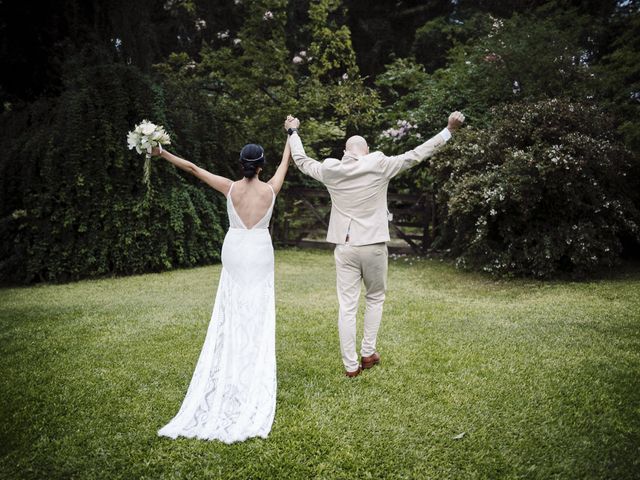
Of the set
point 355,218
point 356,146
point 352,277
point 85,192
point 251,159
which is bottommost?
point 352,277

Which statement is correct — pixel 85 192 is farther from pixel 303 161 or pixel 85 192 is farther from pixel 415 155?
pixel 415 155

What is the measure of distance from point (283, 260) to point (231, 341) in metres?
8.33

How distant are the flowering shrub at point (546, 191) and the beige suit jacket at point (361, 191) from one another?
424 cm

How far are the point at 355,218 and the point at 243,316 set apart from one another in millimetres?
1362

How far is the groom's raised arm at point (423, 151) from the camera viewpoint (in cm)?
398

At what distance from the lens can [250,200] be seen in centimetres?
389

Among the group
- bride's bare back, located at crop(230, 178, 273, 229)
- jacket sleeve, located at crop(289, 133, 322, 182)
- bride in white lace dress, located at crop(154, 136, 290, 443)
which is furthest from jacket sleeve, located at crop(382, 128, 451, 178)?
bride's bare back, located at crop(230, 178, 273, 229)

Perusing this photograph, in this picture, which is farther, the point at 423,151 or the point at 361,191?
the point at 361,191

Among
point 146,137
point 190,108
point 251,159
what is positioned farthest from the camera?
point 190,108

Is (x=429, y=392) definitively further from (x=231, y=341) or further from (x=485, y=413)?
(x=231, y=341)

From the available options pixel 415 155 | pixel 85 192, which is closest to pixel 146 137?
pixel 415 155

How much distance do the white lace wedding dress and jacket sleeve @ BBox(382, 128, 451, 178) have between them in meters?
1.22

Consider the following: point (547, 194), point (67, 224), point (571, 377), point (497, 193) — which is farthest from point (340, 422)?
point (67, 224)

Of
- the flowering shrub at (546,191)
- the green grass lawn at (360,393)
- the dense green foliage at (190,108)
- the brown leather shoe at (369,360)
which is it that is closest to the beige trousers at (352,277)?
the brown leather shoe at (369,360)
